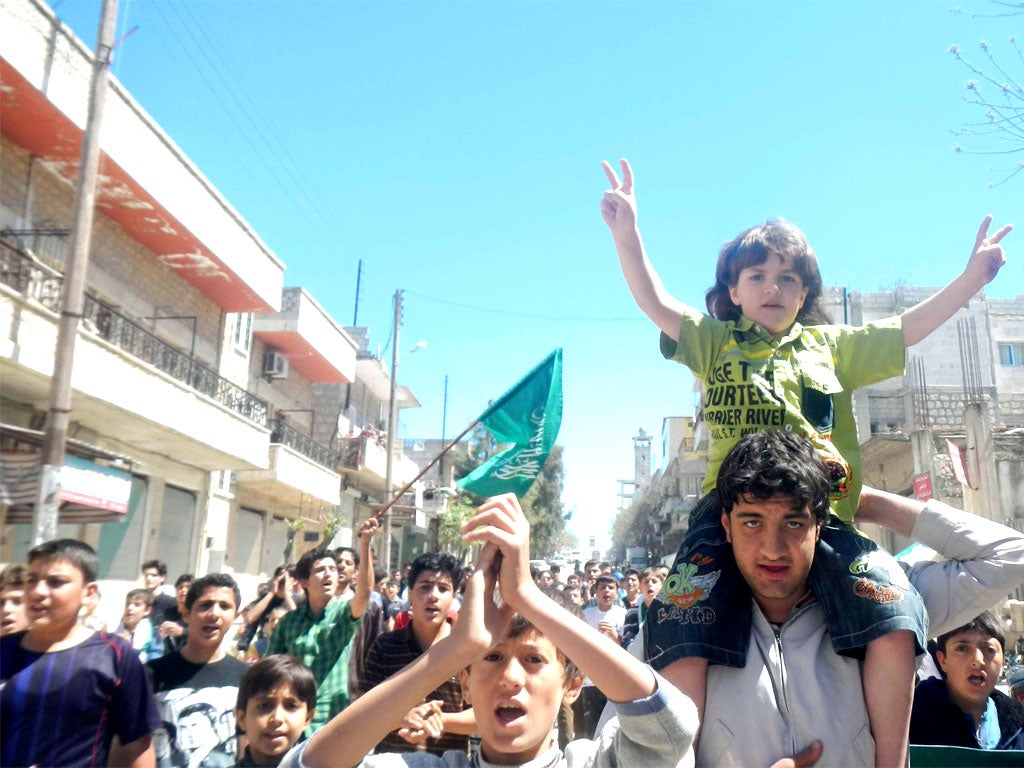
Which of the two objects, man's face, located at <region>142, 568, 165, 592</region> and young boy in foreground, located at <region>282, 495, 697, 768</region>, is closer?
young boy in foreground, located at <region>282, 495, 697, 768</region>

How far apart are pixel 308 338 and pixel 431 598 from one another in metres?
19.9

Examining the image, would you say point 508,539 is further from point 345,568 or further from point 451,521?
point 451,521

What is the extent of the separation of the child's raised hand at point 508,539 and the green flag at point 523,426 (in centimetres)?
461

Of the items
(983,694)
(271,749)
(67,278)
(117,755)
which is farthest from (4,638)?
(67,278)

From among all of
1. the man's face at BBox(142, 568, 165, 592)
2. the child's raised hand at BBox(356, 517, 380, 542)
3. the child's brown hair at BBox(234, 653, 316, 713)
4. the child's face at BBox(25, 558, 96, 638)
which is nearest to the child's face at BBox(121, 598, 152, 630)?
the man's face at BBox(142, 568, 165, 592)

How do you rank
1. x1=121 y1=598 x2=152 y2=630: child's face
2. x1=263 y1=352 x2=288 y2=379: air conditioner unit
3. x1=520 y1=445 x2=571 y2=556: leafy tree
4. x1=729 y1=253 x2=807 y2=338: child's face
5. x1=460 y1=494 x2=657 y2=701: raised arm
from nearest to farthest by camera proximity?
x1=460 y1=494 x2=657 y2=701: raised arm
x1=729 y1=253 x2=807 y2=338: child's face
x1=121 y1=598 x2=152 y2=630: child's face
x1=263 y1=352 x2=288 y2=379: air conditioner unit
x1=520 y1=445 x2=571 y2=556: leafy tree

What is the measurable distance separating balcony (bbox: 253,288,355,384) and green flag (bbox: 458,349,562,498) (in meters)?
17.0

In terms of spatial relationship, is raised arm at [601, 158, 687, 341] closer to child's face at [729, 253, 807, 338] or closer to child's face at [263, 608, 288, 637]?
child's face at [729, 253, 807, 338]

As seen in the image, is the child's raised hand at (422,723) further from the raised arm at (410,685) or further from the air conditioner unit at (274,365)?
the air conditioner unit at (274,365)

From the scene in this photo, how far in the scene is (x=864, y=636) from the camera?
6.70ft

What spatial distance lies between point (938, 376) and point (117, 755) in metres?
29.1

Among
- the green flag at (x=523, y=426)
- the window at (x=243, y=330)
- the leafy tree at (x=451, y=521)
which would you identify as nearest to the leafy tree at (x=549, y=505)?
the leafy tree at (x=451, y=521)

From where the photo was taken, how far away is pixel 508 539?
1.70 meters

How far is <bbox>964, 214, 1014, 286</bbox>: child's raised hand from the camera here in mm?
2775
